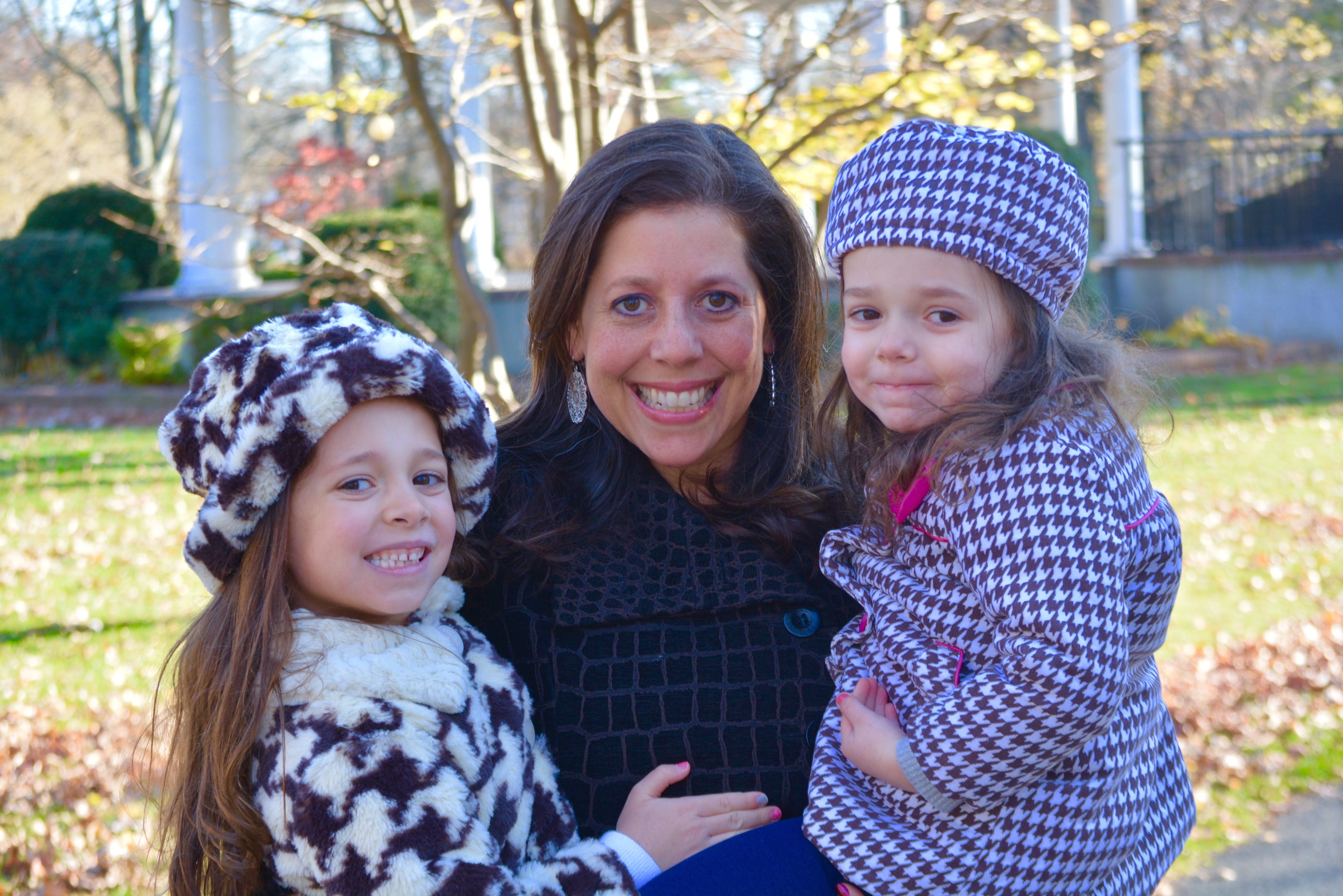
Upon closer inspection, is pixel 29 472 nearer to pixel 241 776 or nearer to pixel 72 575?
pixel 72 575

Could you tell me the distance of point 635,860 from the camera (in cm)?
213

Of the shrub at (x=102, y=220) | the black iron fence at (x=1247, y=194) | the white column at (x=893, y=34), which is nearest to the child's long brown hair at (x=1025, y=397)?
the white column at (x=893, y=34)

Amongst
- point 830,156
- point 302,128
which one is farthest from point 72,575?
point 302,128

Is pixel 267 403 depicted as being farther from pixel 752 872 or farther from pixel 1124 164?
pixel 1124 164

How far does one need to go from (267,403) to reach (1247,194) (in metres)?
17.4

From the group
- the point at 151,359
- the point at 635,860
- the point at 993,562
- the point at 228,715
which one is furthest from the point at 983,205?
the point at 151,359

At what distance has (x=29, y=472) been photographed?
33.8 feet

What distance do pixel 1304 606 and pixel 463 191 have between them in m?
5.38

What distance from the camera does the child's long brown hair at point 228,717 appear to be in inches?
76.9

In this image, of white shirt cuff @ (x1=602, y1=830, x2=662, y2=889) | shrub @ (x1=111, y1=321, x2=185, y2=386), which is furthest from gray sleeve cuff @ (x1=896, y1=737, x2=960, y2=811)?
shrub @ (x1=111, y1=321, x2=185, y2=386)

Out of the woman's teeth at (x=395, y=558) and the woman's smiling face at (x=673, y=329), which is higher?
the woman's smiling face at (x=673, y=329)

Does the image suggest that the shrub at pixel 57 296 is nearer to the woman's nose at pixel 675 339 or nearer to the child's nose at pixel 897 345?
the woman's nose at pixel 675 339

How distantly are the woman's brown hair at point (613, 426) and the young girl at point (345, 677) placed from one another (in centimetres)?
47

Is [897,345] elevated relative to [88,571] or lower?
elevated
